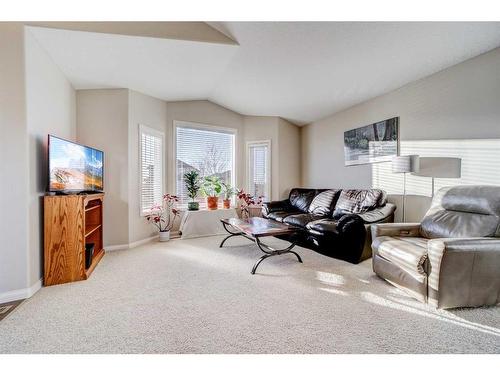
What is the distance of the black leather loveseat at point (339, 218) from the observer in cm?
303

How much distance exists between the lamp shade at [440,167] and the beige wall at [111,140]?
4.24m

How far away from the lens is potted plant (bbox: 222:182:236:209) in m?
5.02

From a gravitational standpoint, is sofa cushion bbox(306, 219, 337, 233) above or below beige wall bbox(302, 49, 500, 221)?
below

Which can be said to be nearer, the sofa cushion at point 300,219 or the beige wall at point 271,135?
the sofa cushion at point 300,219

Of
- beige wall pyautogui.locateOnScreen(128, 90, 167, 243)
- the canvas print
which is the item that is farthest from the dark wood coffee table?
the canvas print

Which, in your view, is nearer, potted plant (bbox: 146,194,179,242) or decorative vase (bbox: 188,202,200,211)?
potted plant (bbox: 146,194,179,242)

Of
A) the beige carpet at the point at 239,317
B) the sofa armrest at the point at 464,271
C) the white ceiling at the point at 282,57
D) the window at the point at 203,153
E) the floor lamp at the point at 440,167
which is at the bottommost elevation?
the beige carpet at the point at 239,317

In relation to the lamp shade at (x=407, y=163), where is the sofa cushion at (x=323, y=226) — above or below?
below

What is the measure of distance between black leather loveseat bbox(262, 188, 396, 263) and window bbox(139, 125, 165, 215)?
6.79 ft

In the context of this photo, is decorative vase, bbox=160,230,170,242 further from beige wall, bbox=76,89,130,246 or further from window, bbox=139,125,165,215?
beige wall, bbox=76,89,130,246

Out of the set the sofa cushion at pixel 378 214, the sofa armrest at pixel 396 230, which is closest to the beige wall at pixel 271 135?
the sofa cushion at pixel 378 214

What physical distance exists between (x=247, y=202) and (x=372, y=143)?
253 cm

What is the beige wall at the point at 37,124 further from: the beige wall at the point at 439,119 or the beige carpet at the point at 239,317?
the beige wall at the point at 439,119
